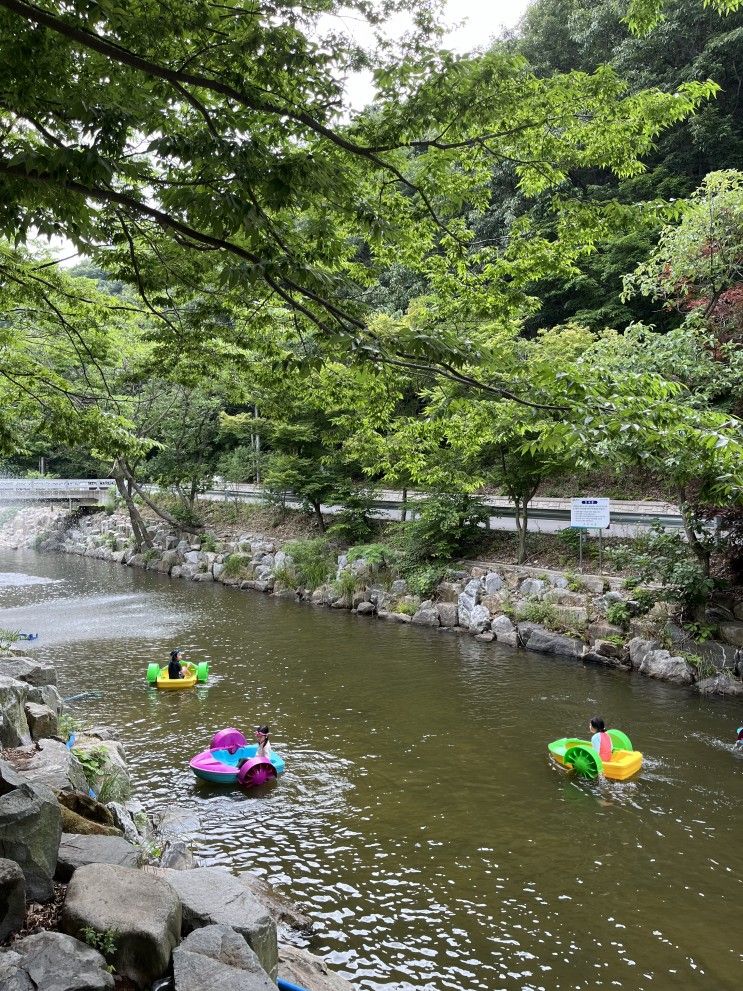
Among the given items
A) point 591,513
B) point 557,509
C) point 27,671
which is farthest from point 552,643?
point 27,671

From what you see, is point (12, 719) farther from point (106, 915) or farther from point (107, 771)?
point (106, 915)

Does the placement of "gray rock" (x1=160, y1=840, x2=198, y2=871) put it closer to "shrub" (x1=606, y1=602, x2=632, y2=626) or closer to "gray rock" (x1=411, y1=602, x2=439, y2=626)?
"shrub" (x1=606, y1=602, x2=632, y2=626)

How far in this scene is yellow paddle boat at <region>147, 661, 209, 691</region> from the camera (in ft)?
40.1

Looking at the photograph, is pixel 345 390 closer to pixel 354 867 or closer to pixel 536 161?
pixel 536 161

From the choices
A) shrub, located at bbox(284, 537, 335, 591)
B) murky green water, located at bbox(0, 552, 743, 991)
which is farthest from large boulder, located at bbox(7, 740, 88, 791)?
shrub, located at bbox(284, 537, 335, 591)

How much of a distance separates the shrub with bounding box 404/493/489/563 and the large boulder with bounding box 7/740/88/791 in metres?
12.9

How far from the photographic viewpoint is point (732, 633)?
12023mm

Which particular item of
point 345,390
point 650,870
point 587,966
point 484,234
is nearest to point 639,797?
point 650,870

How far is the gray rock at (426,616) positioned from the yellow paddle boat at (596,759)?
801cm

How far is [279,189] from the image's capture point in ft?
12.6

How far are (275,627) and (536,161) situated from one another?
13.4m

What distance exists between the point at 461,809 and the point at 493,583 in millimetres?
9193

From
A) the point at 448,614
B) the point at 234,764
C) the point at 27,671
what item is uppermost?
the point at 27,671

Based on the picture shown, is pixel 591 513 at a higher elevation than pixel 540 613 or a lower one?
higher
